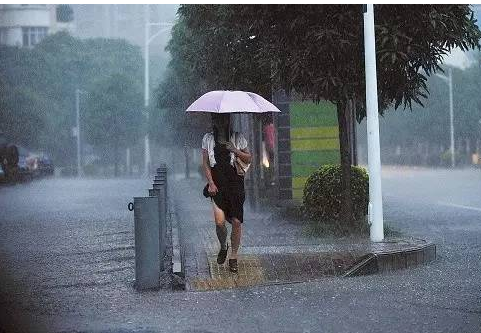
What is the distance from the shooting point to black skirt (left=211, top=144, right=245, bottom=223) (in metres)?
10.4

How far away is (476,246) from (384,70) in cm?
249

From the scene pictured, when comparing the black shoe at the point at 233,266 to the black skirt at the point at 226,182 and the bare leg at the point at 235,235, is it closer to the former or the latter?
the bare leg at the point at 235,235

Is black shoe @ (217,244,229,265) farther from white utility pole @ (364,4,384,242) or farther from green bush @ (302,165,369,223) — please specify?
green bush @ (302,165,369,223)

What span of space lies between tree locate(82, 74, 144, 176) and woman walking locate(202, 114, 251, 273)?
239 ft

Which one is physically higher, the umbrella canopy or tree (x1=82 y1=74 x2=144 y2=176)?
tree (x1=82 y1=74 x2=144 y2=176)

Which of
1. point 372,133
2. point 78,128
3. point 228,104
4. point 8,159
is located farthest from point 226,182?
point 78,128

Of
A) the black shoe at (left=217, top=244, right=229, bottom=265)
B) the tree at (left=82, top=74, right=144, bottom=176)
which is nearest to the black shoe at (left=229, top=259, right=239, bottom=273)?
the black shoe at (left=217, top=244, right=229, bottom=265)

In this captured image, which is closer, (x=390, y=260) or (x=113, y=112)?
(x=390, y=260)

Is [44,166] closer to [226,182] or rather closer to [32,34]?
[226,182]

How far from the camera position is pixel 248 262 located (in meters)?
11.0

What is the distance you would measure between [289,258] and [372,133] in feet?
6.92

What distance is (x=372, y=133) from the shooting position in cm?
1243

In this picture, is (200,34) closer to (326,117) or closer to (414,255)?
(326,117)

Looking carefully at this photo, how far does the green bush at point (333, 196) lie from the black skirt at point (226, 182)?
4.63 m
